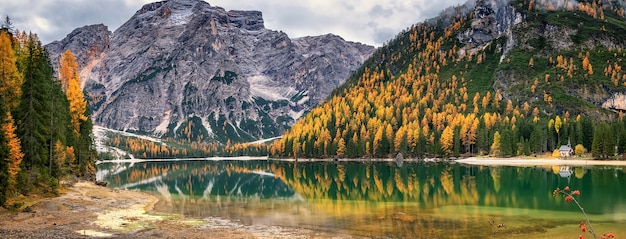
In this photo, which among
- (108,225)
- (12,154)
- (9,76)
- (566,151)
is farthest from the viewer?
(566,151)

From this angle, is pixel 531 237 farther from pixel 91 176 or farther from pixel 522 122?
pixel 522 122

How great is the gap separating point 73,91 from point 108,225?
54.4 meters

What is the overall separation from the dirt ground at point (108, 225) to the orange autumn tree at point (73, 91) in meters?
36.5

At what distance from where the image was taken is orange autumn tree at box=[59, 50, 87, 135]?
8838cm

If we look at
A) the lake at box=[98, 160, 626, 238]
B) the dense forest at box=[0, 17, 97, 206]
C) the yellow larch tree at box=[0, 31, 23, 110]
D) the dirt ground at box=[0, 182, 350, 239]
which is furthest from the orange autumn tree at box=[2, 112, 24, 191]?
the lake at box=[98, 160, 626, 238]

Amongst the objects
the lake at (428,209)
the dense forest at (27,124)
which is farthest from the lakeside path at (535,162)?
the dense forest at (27,124)

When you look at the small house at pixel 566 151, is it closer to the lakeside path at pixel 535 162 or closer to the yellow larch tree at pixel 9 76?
the lakeside path at pixel 535 162

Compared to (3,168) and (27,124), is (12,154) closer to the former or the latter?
(3,168)

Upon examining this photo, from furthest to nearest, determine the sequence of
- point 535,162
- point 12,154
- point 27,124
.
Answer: point 535,162, point 27,124, point 12,154

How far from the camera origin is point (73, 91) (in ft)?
290

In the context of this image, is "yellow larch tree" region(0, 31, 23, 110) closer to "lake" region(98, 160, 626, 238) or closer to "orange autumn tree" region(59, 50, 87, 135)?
"lake" region(98, 160, 626, 238)

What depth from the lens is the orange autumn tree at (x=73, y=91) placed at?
88.4 metres

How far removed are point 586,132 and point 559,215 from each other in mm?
143130

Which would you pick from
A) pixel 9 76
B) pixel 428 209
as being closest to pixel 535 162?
pixel 428 209
